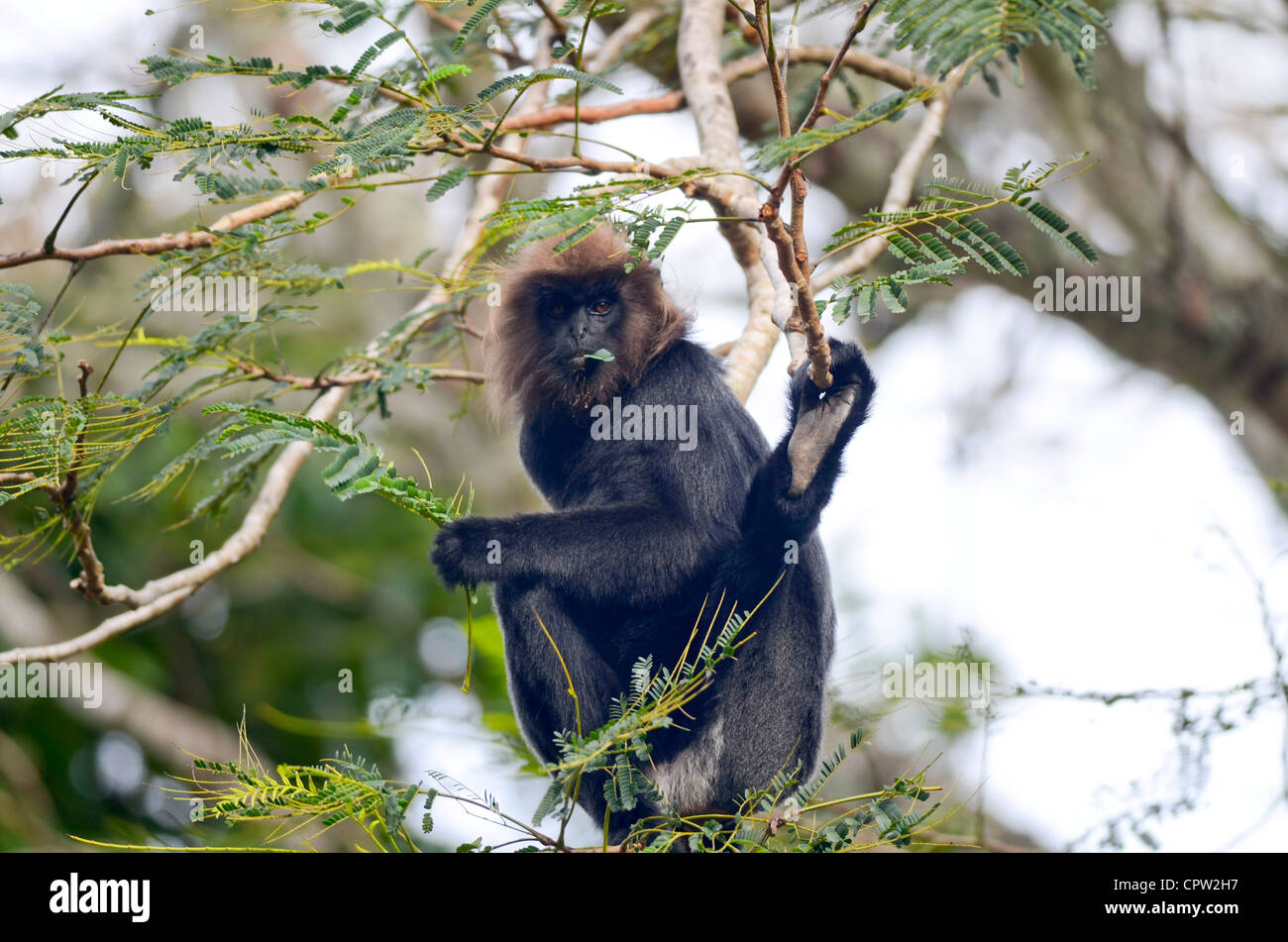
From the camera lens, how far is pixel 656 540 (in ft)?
16.6

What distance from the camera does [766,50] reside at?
3186 millimetres

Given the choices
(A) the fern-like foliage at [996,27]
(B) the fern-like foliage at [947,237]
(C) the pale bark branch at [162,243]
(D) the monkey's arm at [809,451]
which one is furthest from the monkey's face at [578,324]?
(A) the fern-like foliage at [996,27]

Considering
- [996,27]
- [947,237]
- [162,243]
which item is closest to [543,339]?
[162,243]

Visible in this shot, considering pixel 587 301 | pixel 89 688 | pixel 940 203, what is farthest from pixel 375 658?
pixel 940 203

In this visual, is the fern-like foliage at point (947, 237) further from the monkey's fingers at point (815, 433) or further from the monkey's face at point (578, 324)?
the monkey's face at point (578, 324)

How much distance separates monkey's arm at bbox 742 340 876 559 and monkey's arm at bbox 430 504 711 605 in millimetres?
477

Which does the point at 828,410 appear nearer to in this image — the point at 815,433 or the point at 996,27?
the point at 815,433

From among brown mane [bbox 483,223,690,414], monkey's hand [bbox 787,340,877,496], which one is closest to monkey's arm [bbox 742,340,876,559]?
monkey's hand [bbox 787,340,877,496]

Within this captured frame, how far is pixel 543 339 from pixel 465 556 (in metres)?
1.55

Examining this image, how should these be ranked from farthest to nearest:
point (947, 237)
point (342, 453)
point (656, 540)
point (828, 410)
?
point (656, 540) → point (828, 410) → point (342, 453) → point (947, 237)

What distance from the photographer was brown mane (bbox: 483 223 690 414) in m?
5.64

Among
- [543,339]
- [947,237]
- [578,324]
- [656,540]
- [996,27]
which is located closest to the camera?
[996,27]

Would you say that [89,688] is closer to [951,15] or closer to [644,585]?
[644,585]

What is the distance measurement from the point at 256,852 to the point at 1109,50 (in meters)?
10.8
